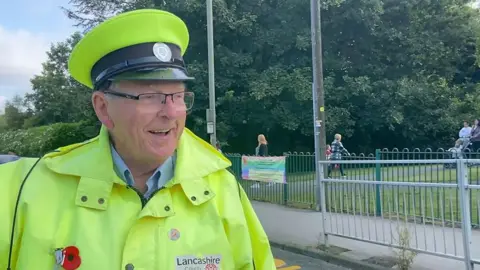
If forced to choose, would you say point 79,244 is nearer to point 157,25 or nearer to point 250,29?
point 157,25

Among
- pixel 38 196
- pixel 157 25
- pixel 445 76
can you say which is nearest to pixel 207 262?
pixel 38 196

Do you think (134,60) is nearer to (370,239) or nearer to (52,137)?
(370,239)

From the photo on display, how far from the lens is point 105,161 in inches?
67.2

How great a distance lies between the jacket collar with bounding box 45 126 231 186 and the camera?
1667 millimetres

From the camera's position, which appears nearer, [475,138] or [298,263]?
[298,263]

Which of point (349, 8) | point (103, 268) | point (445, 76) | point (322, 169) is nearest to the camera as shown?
point (103, 268)

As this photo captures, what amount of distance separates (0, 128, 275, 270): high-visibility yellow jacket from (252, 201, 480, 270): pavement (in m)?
5.08

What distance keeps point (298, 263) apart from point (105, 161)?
6166 mm

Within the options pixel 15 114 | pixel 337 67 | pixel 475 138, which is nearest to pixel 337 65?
pixel 337 67

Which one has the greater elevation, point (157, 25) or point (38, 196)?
point (157, 25)

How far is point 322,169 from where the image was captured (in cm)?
793

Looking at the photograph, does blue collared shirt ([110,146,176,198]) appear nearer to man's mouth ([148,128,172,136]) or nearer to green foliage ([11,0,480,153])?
man's mouth ([148,128,172,136])

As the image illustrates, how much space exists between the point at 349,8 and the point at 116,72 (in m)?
22.4

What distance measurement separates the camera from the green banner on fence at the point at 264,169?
11.4 metres
